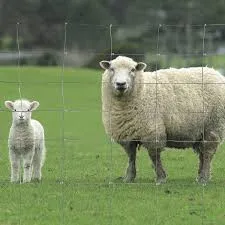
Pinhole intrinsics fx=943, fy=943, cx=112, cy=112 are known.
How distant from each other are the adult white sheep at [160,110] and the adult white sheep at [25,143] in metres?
1.08

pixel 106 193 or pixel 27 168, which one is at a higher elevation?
pixel 27 168

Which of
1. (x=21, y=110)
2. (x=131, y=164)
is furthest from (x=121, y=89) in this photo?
(x=21, y=110)

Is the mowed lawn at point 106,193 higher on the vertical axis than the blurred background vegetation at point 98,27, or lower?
lower

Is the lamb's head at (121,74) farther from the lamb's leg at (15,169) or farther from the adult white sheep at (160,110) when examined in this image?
the lamb's leg at (15,169)

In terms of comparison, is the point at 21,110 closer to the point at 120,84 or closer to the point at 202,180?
the point at 120,84

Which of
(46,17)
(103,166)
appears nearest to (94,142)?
(103,166)

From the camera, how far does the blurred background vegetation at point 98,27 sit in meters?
62.2

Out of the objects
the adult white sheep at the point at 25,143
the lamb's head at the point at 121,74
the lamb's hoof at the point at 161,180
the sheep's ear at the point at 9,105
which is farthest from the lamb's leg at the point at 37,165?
the lamb's hoof at the point at 161,180

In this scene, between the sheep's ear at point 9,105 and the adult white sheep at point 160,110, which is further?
the sheep's ear at point 9,105

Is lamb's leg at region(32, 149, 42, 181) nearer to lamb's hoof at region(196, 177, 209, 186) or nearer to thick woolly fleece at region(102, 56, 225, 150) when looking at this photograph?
thick woolly fleece at region(102, 56, 225, 150)

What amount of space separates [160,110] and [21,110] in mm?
2020

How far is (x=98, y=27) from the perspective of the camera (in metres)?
67.9

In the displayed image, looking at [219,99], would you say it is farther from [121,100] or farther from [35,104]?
[35,104]

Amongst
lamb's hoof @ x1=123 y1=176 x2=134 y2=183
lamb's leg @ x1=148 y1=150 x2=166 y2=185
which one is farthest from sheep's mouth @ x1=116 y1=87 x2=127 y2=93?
lamb's hoof @ x1=123 y1=176 x2=134 y2=183
